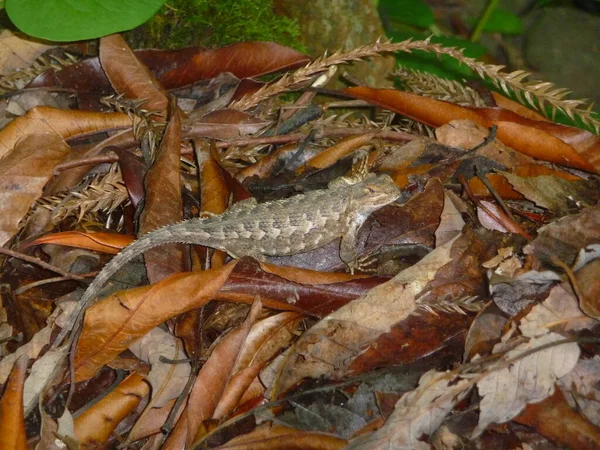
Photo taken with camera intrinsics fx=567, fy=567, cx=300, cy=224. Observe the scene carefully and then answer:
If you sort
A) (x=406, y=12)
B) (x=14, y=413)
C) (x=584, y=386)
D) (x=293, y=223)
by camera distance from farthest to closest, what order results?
(x=406, y=12) → (x=293, y=223) → (x=14, y=413) → (x=584, y=386)

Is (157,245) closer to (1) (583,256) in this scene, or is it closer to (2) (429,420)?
(2) (429,420)

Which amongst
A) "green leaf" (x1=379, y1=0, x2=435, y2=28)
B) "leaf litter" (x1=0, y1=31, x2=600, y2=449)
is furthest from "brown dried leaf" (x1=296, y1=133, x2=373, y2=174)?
"green leaf" (x1=379, y1=0, x2=435, y2=28)

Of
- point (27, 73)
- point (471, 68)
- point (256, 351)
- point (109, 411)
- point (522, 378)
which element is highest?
point (471, 68)

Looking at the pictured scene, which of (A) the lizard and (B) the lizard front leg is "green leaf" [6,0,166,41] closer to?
(A) the lizard

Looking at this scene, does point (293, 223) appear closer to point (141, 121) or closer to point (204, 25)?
point (141, 121)

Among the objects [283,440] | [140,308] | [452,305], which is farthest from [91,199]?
[452,305]

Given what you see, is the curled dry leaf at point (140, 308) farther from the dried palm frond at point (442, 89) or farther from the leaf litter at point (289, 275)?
the dried palm frond at point (442, 89)

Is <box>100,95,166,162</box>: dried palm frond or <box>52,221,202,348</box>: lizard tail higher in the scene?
<box>100,95,166,162</box>: dried palm frond

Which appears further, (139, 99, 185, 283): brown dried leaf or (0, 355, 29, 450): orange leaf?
(139, 99, 185, 283): brown dried leaf
